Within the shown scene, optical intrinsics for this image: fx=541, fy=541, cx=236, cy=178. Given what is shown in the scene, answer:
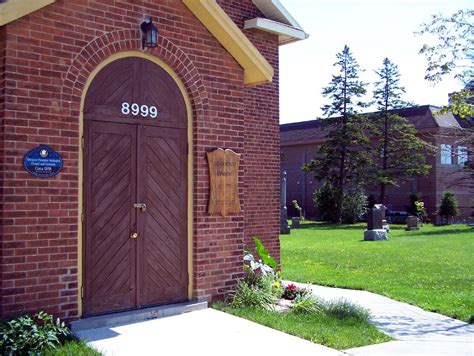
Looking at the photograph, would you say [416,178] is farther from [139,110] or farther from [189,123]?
[139,110]

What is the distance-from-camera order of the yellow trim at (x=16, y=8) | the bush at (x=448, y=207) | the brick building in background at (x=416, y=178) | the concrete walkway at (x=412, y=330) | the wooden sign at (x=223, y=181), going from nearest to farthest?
1. the yellow trim at (x=16, y=8)
2. the concrete walkway at (x=412, y=330)
3. the wooden sign at (x=223, y=181)
4. the bush at (x=448, y=207)
5. the brick building in background at (x=416, y=178)

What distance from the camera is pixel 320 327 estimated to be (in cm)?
710

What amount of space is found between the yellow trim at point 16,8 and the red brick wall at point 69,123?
0.11 m

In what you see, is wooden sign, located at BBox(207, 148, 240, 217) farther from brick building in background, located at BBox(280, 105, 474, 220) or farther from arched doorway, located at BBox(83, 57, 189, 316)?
brick building in background, located at BBox(280, 105, 474, 220)

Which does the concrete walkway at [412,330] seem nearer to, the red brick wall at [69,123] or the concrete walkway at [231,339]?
the concrete walkway at [231,339]

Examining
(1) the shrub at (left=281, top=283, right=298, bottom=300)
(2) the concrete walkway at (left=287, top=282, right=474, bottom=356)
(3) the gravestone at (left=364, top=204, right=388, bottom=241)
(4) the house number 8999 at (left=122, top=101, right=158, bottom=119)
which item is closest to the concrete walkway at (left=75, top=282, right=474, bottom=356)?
(2) the concrete walkway at (left=287, top=282, right=474, bottom=356)

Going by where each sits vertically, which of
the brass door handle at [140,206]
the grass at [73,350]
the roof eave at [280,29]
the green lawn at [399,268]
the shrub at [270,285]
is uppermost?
the roof eave at [280,29]

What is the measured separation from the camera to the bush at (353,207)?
123 feet

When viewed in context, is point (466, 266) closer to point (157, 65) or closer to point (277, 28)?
point (277, 28)

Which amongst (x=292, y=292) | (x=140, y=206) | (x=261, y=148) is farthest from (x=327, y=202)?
(x=140, y=206)

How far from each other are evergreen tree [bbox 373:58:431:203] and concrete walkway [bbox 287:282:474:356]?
102ft

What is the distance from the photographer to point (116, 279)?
22.5ft

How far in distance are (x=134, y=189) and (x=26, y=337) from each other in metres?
2.39

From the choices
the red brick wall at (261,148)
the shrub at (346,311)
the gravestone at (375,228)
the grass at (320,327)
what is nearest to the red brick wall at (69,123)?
the grass at (320,327)
